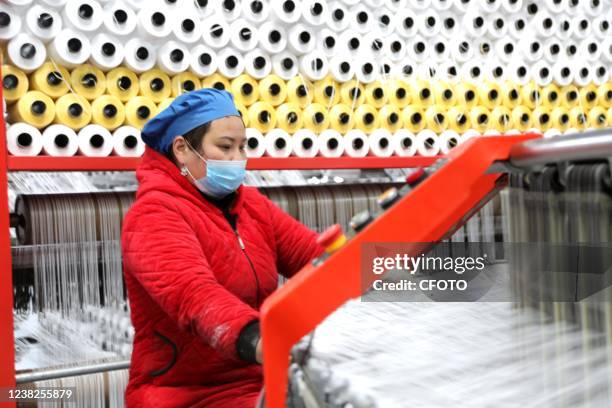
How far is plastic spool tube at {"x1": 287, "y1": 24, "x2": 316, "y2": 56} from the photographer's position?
2.57m

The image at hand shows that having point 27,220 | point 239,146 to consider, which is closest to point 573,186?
point 239,146

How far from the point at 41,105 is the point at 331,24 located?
119cm

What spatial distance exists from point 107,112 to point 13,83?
0.31 m

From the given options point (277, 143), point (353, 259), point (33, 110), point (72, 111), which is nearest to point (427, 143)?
point (277, 143)

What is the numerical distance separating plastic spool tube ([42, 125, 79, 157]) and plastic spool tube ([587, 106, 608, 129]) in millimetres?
2457

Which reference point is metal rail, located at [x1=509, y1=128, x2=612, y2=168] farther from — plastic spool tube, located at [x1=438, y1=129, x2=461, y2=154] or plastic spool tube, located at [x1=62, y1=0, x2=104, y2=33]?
plastic spool tube, located at [x1=438, y1=129, x2=461, y2=154]

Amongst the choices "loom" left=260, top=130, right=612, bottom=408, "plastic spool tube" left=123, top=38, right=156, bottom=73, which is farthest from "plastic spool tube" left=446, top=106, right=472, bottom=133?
"loom" left=260, top=130, right=612, bottom=408

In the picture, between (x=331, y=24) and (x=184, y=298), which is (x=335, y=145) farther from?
(x=184, y=298)

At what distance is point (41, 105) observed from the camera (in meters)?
2.11

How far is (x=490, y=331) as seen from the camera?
2.93ft

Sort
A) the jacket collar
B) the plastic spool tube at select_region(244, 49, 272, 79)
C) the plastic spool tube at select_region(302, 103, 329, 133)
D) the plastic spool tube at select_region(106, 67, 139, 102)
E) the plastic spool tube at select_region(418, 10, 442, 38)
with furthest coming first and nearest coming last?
the plastic spool tube at select_region(418, 10, 442, 38) → the plastic spool tube at select_region(302, 103, 329, 133) → the plastic spool tube at select_region(244, 49, 272, 79) → the plastic spool tube at select_region(106, 67, 139, 102) → the jacket collar

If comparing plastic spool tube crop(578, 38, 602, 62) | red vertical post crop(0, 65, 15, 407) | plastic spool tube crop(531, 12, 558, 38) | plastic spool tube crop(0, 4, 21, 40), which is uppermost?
plastic spool tube crop(531, 12, 558, 38)

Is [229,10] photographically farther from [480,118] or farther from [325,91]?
[480,118]

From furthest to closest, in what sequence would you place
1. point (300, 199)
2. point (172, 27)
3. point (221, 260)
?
1. point (300, 199)
2. point (172, 27)
3. point (221, 260)
